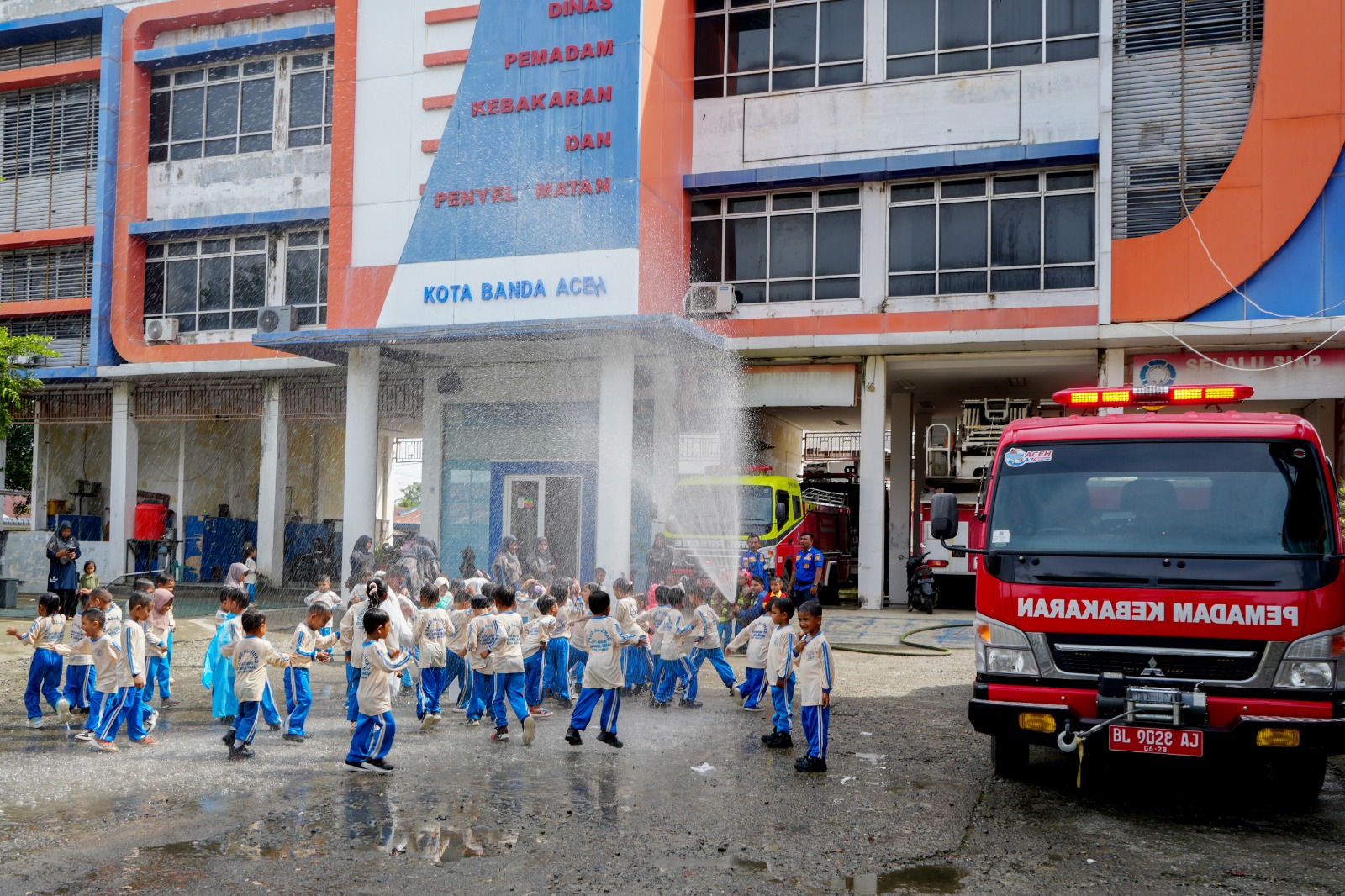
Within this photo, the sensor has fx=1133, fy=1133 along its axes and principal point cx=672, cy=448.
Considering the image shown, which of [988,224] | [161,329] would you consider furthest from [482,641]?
[161,329]

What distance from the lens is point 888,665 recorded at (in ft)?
45.6

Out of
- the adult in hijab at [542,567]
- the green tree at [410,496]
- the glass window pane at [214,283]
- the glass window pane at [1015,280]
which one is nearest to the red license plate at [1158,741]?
the adult in hijab at [542,567]

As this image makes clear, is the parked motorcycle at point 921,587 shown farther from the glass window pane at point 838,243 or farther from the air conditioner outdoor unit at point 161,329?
the air conditioner outdoor unit at point 161,329

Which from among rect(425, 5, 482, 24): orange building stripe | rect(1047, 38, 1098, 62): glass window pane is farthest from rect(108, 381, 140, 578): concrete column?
rect(1047, 38, 1098, 62): glass window pane

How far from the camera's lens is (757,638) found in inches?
400

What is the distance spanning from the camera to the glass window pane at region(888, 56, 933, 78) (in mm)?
20219

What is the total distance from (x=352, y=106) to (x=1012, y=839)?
17.9m

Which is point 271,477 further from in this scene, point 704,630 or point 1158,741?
point 1158,741

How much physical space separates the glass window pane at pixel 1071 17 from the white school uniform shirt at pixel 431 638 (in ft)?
51.1

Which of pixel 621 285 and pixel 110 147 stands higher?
pixel 110 147

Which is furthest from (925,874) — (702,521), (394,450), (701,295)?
(394,450)

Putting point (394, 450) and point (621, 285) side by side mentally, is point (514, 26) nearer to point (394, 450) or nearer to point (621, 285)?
point (621, 285)

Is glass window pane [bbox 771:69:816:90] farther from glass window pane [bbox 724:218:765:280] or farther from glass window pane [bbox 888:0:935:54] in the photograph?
glass window pane [bbox 724:218:765:280]

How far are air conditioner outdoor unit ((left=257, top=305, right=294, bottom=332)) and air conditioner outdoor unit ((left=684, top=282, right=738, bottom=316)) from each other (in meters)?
7.24
